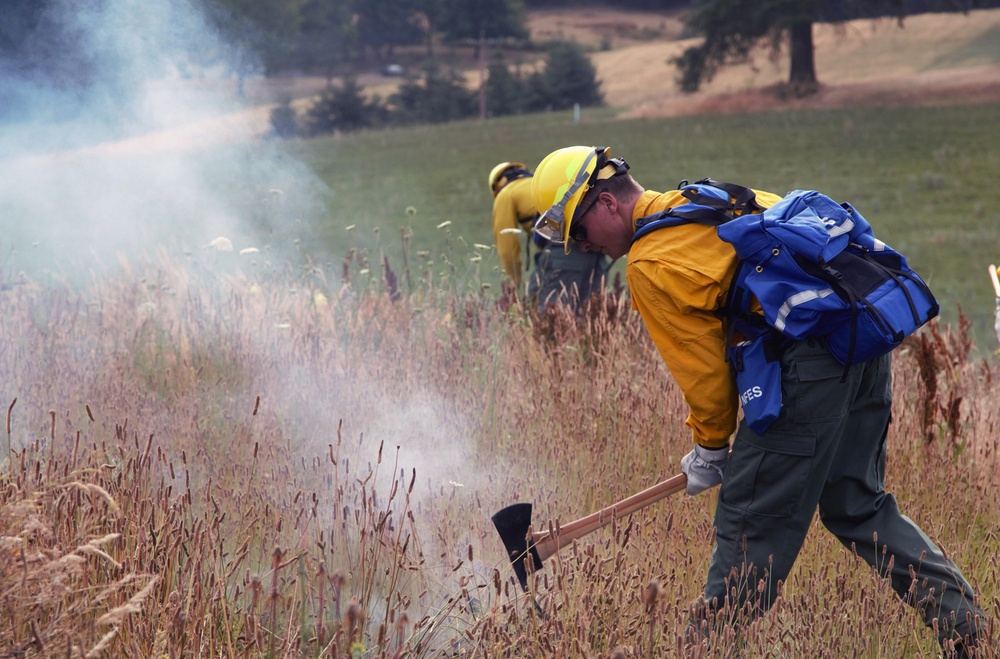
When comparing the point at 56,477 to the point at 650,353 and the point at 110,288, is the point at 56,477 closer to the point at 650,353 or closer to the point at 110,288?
the point at 650,353

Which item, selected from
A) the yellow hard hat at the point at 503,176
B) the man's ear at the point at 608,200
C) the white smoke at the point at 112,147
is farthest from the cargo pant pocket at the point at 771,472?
the yellow hard hat at the point at 503,176

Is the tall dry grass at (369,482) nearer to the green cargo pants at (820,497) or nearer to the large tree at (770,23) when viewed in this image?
the green cargo pants at (820,497)

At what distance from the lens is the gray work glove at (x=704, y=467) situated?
120 inches

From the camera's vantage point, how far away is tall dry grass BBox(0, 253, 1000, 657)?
237 centimetres

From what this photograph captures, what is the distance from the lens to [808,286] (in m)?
2.69

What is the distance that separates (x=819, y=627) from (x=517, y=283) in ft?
16.3

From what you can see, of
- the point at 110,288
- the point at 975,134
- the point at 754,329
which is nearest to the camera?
the point at 754,329

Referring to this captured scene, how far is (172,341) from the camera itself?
5.23m

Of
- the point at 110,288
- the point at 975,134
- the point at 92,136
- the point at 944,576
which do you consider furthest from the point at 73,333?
the point at 975,134

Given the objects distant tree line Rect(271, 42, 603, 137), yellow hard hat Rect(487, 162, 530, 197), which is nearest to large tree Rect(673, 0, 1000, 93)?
distant tree line Rect(271, 42, 603, 137)

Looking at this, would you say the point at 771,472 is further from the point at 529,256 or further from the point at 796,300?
the point at 529,256

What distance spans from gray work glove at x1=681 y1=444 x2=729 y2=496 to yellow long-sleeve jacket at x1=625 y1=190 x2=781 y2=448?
0.17 metres

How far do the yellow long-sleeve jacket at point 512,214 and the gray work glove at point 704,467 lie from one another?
4124 millimetres

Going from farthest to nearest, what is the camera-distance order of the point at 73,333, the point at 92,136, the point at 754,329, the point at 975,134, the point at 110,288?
1. the point at 975,134
2. the point at 92,136
3. the point at 110,288
4. the point at 73,333
5. the point at 754,329
